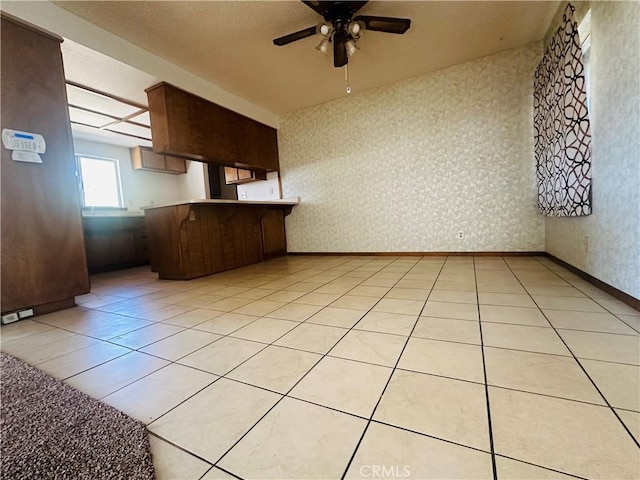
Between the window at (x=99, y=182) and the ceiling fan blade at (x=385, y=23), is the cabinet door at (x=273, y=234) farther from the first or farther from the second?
the window at (x=99, y=182)

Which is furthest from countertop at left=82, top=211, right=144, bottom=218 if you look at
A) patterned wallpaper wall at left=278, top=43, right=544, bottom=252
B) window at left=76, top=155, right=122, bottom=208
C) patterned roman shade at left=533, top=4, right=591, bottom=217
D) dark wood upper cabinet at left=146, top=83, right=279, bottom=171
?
patterned roman shade at left=533, top=4, right=591, bottom=217

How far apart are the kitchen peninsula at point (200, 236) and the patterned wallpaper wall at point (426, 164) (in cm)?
119

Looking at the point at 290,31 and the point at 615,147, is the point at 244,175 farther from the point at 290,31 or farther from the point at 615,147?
the point at 615,147

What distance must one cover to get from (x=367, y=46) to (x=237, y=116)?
2127 millimetres

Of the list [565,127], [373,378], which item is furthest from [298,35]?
[373,378]

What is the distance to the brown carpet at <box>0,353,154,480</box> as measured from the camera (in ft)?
2.25

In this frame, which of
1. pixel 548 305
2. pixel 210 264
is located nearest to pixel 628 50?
pixel 548 305

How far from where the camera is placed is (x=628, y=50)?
5.04 ft

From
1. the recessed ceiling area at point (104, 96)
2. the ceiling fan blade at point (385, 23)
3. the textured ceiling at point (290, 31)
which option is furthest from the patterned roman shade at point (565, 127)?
the recessed ceiling area at point (104, 96)

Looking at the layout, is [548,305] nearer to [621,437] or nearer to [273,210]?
[621,437]

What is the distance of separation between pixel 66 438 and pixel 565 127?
11.3 feet

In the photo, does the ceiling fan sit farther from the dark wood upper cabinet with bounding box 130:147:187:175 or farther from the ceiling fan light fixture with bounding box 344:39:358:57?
the dark wood upper cabinet with bounding box 130:147:187:175

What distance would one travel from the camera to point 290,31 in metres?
2.73

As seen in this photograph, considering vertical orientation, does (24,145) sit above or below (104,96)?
below
